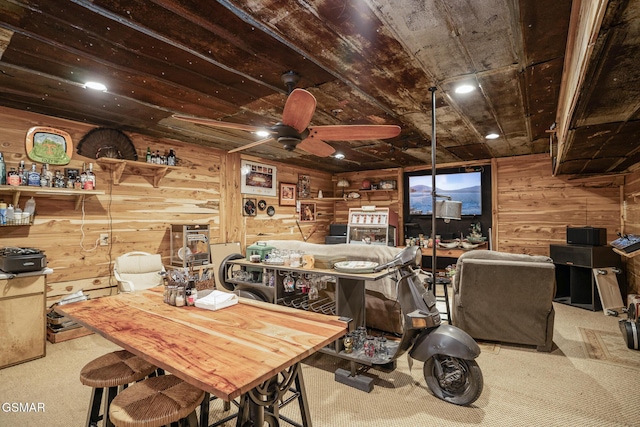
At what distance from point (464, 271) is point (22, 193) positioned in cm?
466

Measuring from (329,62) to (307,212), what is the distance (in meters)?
5.14

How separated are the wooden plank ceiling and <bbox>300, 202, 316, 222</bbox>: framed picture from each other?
361cm

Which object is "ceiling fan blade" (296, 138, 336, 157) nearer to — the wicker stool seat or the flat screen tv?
the wicker stool seat

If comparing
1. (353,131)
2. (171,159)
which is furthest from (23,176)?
(353,131)

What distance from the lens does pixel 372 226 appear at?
22.4 ft

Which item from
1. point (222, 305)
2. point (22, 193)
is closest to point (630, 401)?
point (222, 305)

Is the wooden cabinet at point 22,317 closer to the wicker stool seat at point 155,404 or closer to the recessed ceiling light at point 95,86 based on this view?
the recessed ceiling light at point 95,86

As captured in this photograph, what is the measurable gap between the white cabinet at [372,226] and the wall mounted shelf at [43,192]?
15.4 ft

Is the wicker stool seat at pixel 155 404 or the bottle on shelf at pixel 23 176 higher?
the bottle on shelf at pixel 23 176

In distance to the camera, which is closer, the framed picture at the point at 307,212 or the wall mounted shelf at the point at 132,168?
the wall mounted shelf at the point at 132,168

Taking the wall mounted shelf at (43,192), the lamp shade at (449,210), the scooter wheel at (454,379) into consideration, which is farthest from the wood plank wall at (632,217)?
the wall mounted shelf at (43,192)

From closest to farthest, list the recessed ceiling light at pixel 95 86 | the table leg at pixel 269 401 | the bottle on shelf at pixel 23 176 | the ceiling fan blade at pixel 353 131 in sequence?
the table leg at pixel 269 401 < the ceiling fan blade at pixel 353 131 < the recessed ceiling light at pixel 95 86 < the bottle on shelf at pixel 23 176

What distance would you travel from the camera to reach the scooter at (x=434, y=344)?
220 cm

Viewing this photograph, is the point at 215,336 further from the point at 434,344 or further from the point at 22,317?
the point at 22,317
